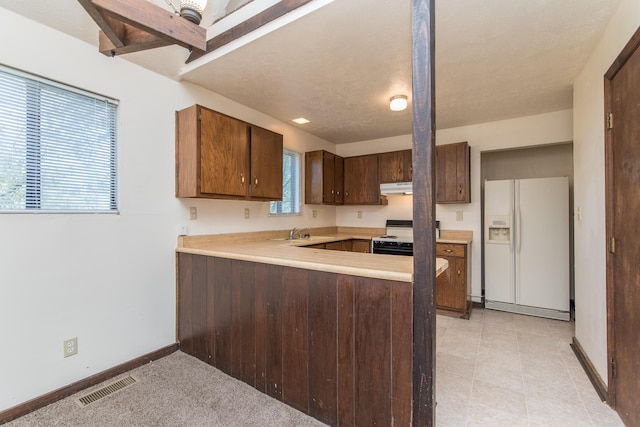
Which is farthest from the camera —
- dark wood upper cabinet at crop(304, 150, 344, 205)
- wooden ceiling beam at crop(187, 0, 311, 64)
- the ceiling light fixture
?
dark wood upper cabinet at crop(304, 150, 344, 205)

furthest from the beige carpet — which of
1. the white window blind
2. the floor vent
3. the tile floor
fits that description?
the white window blind

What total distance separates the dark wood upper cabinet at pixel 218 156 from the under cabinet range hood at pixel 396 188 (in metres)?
1.82

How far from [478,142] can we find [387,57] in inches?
90.3

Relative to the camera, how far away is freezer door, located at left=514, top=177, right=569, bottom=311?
3.31 m

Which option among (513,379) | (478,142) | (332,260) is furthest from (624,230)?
(478,142)

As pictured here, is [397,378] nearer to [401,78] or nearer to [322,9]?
[322,9]

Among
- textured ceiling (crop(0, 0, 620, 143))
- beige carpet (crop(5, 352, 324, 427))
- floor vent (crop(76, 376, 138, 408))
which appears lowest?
beige carpet (crop(5, 352, 324, 427))

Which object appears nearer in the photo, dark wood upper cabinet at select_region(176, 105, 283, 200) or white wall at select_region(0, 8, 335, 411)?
white wall at select_region(0, 8, 335, 411)

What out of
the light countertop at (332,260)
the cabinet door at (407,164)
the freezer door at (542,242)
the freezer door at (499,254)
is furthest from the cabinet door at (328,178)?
the freezer door at (542,242)

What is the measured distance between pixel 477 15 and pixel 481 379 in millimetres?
2439

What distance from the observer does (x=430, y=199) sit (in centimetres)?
124

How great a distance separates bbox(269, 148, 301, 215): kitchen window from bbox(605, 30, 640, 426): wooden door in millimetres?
3122

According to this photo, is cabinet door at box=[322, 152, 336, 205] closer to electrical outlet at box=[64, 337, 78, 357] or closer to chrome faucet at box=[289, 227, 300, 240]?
chrome faucet at box=[289, 227, 300, 240]

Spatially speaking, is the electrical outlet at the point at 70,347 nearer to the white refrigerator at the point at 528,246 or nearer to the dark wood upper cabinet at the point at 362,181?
the dark wood upper cabinet at the point at 362,181
